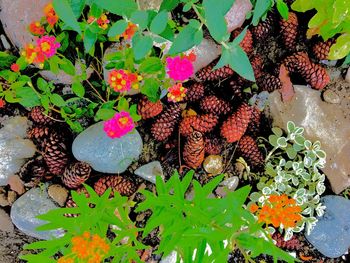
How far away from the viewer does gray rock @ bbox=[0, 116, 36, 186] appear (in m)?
1.77

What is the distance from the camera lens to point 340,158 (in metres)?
1.89

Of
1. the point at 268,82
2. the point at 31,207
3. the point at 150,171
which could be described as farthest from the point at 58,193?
Answer: the point at 268,82

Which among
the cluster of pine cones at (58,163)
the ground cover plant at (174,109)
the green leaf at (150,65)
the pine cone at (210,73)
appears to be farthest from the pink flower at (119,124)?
the pine cone at (210,73)

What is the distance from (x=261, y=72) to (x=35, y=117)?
2.68ft

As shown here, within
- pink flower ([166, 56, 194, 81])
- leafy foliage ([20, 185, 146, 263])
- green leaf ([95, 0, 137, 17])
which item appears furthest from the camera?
pink flower ([166, 56, 194, 81])

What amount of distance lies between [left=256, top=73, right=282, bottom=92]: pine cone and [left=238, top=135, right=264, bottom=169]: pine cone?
19 cm

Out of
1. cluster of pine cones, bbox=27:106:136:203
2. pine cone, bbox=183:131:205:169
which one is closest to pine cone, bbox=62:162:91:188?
cluster of pine cones, bbox=27:106:136:203

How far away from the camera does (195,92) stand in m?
1.79

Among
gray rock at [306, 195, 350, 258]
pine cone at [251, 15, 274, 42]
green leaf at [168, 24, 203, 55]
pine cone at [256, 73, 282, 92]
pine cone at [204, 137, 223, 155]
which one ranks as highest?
green leaf at [168, 24, 203, 55]

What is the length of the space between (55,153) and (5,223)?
37 cm

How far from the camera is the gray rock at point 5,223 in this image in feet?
6.11

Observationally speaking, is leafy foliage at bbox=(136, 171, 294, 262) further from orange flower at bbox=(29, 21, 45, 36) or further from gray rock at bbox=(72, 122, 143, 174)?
orange flower at bbox=(29, 21, 45, 36)

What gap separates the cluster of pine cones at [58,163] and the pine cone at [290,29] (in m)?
0.76

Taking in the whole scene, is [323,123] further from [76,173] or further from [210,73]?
[76,173]
